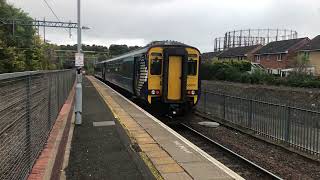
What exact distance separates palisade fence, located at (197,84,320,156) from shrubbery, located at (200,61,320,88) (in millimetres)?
18192

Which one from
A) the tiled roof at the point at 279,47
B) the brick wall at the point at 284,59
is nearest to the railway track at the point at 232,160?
the brick wall at the point at 284,59

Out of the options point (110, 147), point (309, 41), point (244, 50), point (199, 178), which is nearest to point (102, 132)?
point (110, 147)

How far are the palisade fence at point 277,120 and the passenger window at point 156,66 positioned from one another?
3.42 m

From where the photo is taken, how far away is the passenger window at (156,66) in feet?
58.5

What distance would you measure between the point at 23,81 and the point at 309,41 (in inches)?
2520

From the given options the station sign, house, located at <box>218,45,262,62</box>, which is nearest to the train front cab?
the station sign

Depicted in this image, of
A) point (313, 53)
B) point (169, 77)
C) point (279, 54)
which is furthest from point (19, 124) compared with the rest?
point (279, 54)

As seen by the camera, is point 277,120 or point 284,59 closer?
point 277,120

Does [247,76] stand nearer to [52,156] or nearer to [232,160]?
[232,160]

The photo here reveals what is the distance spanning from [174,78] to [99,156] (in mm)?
A: 8930

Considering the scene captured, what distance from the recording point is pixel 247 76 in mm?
45281

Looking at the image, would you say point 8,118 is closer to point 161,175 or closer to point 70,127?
point 161,175

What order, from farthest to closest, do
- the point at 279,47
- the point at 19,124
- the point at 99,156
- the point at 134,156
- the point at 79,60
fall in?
the point at 279,47, the point at 79,60, the point at 99,156, the point at 134,156, the point at 19,124

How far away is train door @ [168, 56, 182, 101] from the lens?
1770 cm
